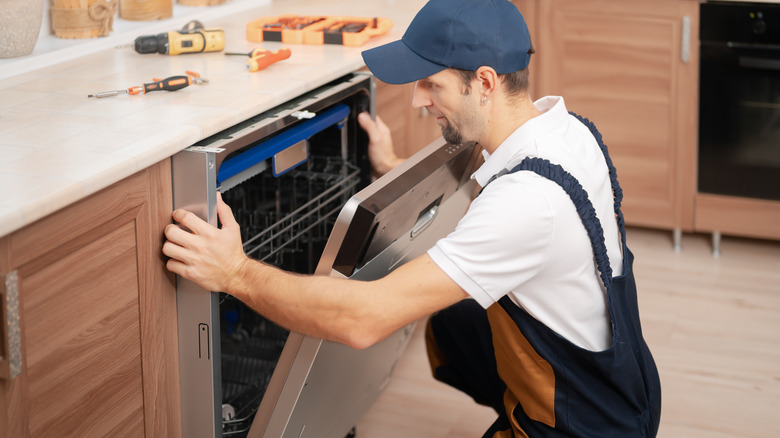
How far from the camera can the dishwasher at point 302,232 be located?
4.67 ft

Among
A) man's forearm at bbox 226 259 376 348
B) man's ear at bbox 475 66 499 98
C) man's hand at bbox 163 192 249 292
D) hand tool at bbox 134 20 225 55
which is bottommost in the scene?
man's forearm at bbox 226 259 376 348

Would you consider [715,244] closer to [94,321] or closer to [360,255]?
[360,255]

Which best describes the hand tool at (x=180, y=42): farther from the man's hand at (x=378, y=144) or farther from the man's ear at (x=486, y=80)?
the man's ear at (x=486, y=80)

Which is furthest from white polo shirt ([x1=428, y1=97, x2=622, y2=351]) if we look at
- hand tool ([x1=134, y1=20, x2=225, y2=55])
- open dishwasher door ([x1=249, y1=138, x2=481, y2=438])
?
hand tool ([x1=134, y1=20, x2=225, y2=55])

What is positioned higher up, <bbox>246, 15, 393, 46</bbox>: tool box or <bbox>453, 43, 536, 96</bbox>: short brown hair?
<bbox>246, 15, 393, 46</bbox>: tool box

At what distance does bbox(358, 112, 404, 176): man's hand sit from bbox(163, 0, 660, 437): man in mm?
498

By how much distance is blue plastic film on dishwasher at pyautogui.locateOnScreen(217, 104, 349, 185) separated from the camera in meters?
1.50

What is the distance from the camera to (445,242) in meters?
1.29

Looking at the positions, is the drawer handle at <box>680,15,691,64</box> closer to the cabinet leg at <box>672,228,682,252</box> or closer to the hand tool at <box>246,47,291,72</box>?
the cabinet leg at <box>672,228,682,252</box>

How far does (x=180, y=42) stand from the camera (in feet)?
6.28

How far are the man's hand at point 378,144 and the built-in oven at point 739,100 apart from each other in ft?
4.50

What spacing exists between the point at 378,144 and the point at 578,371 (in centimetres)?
76

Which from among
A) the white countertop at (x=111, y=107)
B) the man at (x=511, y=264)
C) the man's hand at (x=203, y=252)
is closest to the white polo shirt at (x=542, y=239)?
the man at (x=511, y=264)

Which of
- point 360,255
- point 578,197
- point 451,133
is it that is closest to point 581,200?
point 578,197
